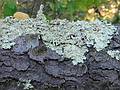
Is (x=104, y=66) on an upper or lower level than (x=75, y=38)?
lower

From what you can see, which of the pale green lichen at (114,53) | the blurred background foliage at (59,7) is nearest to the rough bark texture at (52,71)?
the pale green lichen at (114,53)

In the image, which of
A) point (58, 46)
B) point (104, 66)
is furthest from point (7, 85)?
point (104, 66)

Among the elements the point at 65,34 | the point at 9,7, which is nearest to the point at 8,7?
the point at 9,7

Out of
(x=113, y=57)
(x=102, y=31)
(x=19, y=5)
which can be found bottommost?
(x=113, y=57)

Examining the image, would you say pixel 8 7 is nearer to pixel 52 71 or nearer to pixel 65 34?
pixel 65 34

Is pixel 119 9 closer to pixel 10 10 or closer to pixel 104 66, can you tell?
pixel 10 10

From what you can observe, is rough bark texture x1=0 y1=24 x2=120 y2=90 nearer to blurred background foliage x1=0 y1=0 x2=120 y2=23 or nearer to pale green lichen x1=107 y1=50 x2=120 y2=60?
pale green lichen x1=107 y1=50 x2=120 y2=60

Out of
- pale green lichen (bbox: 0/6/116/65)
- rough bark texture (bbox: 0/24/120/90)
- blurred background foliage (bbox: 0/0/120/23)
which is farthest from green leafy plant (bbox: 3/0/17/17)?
rough bark texture (bbox: 0/24/120/90)
